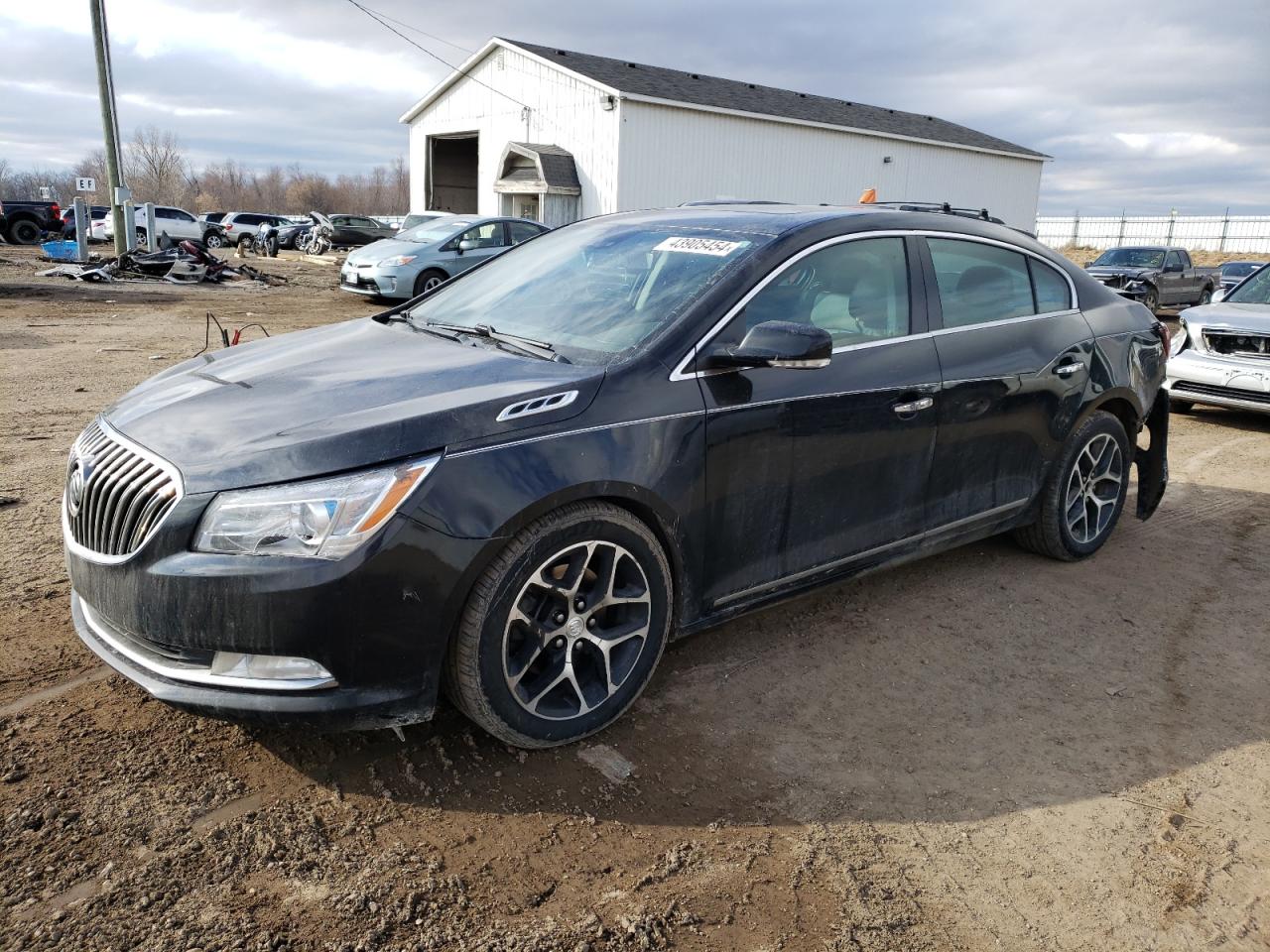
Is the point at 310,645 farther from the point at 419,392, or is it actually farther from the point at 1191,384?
the point at 1191,384

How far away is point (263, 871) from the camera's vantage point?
2457mm

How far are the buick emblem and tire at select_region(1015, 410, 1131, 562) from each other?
13.6 ft

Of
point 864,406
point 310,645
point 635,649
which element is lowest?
point 635,649

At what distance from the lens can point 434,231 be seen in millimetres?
17016

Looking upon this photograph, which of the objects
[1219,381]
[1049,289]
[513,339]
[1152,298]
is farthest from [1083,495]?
[1152,298]

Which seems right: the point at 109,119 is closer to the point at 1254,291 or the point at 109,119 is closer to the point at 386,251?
the point at 386,251

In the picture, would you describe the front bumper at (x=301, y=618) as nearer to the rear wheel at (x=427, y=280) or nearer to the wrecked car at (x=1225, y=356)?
the wrecked car at (x=1225, y=356)

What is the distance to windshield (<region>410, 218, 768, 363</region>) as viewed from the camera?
337 cm

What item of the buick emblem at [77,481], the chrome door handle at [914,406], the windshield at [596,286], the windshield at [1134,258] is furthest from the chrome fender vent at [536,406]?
the windshield at [1134,258]

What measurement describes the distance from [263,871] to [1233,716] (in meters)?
3.35

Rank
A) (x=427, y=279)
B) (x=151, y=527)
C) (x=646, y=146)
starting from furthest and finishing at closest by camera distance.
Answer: (x=646, y=146) → (x=427, y=279) → (x=151, y=527)

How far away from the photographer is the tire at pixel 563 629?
110 inches

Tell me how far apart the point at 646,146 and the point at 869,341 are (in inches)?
970

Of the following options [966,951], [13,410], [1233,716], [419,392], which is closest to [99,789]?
[419,392]
